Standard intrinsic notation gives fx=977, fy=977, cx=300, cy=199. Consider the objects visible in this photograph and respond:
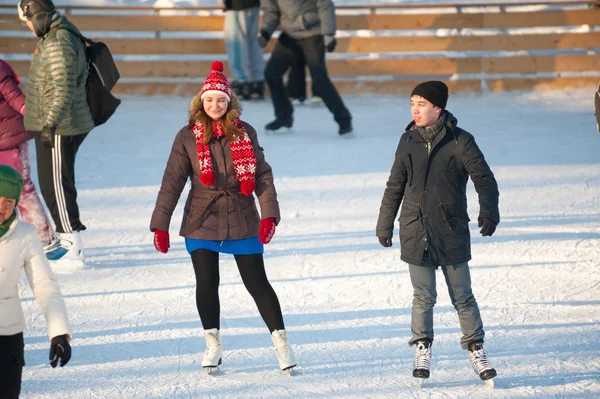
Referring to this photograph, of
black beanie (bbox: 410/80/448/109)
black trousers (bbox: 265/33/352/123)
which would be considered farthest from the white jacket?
black trousers (bbox: 265/33/352/123)

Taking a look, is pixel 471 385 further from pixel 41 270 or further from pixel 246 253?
pixel 41 270

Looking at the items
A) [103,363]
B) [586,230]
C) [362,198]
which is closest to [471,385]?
[103,363]

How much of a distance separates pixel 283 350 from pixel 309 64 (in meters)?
5.77

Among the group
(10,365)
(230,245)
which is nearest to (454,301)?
(230,245)

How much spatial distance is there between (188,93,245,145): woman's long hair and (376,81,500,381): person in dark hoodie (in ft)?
2.19

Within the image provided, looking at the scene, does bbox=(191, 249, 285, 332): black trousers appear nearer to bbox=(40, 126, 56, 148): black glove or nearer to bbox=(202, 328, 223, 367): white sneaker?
bbox=(202, 328, 223, 367): white sneaker

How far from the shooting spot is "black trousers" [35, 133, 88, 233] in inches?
217

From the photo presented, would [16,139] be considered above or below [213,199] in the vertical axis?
below

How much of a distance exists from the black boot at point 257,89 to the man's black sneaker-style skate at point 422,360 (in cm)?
842

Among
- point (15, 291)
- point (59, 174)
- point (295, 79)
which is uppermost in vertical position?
point (15, 291)

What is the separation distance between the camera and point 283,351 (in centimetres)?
403

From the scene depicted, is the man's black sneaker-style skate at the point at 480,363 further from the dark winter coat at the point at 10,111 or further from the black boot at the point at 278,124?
the black boot at the point at 278,124

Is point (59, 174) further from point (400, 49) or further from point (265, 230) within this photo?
point (400, 49)

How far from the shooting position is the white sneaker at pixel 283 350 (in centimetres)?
402
